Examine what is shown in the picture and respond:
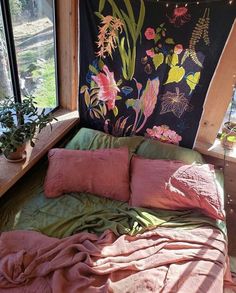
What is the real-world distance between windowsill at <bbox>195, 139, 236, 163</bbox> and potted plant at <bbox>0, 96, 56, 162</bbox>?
1172mm

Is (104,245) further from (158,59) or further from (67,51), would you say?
(67,51)

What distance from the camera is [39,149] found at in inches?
74.7

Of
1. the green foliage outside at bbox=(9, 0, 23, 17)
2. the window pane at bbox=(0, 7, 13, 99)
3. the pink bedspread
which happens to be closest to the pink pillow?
the pink bedspread

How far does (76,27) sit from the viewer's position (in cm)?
208

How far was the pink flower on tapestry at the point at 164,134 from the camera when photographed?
2.03 m

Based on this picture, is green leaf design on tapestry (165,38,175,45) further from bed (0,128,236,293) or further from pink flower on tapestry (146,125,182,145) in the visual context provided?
bed (0,128,236,293)

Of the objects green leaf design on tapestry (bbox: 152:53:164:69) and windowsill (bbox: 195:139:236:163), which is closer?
green leaf design on tapestry (bbox: 152:53:164:69)

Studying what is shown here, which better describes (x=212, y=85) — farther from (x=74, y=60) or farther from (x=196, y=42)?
(x=74, y=60)

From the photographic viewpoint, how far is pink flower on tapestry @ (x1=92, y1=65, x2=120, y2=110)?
2061 millimetres

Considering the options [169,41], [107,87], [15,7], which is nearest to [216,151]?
[169,41]

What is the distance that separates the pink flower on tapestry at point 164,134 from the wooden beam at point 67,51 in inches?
31.5

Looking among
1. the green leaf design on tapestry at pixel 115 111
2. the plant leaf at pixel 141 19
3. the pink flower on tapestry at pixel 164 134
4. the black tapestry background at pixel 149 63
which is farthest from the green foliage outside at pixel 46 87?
the pink flower on tapestry at pixel 164 134

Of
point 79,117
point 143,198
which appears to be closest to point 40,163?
point 79,117

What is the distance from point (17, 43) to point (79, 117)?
2.59ft
